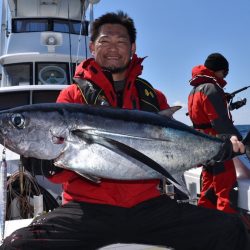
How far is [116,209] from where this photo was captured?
288 centimetres

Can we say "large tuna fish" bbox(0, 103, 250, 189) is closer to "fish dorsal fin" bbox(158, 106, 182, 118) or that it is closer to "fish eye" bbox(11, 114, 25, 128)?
"fish eye" bbox(11, 114, 25, 128)

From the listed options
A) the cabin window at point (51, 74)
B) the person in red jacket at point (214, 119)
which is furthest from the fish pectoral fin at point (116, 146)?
the cabin window at point (51, 74)

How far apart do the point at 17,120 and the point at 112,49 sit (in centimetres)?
113

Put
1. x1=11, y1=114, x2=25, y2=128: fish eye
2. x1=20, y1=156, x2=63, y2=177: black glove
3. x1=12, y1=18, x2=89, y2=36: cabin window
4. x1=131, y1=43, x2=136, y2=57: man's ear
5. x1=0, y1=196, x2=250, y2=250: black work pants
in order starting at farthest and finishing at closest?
x1=12, y1=18, x2=89, y2=36: cabin window, x1=131, y1=43, x2=136, y2=57: man's ear, x1=0, y1=196, x2=250, y2=250: black work pants, x1=20, y1=156, x2=63, y2=177: black glove, x1=11, y1=114, x2=25, y2=128: fish eye

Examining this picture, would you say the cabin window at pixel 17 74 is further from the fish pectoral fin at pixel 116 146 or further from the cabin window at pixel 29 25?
the fish pectoral fin at pixel 116 146

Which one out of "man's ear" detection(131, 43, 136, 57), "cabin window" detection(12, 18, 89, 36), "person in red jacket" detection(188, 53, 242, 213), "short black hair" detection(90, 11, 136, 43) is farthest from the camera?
"cabin window" detection(12, 18, 89, 36)

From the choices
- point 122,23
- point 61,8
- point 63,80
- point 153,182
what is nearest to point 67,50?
point 63,80

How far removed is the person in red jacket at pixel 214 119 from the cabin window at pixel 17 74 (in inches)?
222

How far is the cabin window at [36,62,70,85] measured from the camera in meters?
9.44

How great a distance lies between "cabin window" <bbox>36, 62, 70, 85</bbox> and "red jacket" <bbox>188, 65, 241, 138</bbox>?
5.19m

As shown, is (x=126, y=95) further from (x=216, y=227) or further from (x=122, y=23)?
(x=216, y=227)

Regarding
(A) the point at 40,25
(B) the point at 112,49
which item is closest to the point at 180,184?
(B) the point at 112,49

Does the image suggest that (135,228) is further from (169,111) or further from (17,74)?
(17,74)

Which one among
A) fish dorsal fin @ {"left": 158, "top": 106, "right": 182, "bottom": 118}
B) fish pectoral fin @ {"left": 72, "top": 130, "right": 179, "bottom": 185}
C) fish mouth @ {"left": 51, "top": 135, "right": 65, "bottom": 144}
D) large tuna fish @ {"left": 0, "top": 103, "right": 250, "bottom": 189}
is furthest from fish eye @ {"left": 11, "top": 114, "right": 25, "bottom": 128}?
fish dorsal fin @ {"left": 158, "top": 106, "right": 182, "bottom": 118}
